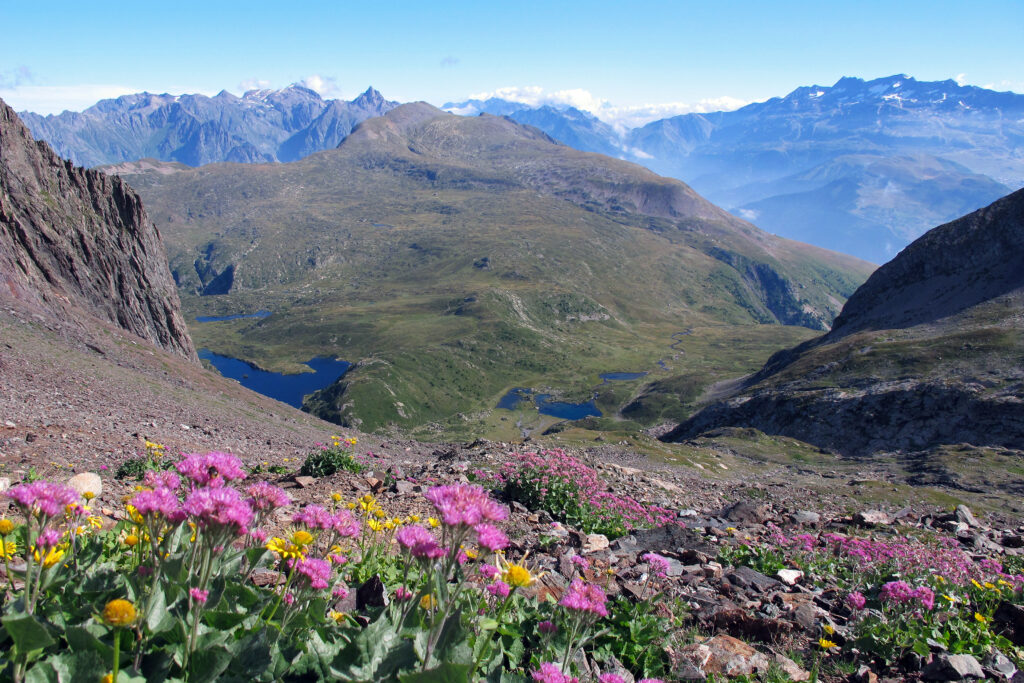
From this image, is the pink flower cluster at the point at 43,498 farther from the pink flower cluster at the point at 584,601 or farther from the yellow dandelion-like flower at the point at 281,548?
the pink flower cluster at the point at 584,601

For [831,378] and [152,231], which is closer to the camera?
[831,378]

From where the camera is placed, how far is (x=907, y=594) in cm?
829

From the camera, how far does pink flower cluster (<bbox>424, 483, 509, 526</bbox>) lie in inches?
169

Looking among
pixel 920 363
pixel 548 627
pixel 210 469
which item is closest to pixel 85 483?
pixel 210 469

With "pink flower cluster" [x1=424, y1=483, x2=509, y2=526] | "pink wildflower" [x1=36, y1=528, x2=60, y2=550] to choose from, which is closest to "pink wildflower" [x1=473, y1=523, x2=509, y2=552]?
"pink flower cluster" [x1=424, y1=483, x2=509, y2=526]

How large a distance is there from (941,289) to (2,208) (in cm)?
14952

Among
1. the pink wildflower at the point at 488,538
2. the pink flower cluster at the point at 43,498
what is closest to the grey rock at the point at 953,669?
the pink wildflower at the point at 488,538

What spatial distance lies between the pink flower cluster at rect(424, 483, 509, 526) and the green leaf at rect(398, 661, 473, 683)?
1043 millimetres

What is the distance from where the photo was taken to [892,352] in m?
89.9

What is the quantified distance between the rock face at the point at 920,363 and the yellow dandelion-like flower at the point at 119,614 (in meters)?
75.1

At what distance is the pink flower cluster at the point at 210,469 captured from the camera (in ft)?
14.6

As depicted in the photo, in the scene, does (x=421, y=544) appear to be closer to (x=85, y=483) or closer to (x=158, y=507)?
(x=158, y=507)

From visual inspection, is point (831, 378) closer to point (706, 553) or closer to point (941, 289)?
point (941, 289)

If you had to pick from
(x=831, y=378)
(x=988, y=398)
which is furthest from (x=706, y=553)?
(x=831, y=378)
